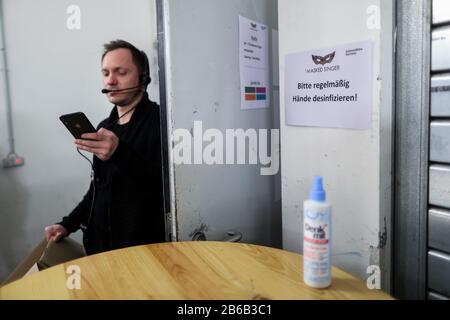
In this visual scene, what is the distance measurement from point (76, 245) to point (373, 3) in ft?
5.02

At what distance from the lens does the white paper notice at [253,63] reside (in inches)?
58.2

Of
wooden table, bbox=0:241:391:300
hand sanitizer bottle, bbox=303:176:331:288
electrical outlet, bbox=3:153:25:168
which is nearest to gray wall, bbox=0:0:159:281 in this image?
electrical outlet, bbox=3:153:25:168

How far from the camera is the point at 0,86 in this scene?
Answer: 1600 millimetres

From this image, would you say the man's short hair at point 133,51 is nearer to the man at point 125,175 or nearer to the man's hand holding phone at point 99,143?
the man at point 125,175

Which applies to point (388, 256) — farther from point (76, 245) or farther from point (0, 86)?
point (0, 86)

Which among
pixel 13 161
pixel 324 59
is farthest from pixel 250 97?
pixel 13 161

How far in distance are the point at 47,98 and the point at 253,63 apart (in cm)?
96

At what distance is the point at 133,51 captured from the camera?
1656mm

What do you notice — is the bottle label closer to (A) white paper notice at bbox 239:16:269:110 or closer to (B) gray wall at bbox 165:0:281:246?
(B) gray wall at bbox 165:0:281:246

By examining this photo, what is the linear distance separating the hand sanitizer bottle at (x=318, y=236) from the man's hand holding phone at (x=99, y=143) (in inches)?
34.6
